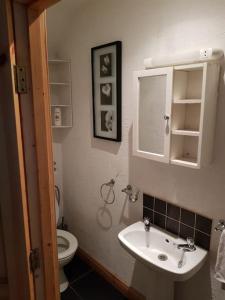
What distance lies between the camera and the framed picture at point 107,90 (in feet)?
6.02

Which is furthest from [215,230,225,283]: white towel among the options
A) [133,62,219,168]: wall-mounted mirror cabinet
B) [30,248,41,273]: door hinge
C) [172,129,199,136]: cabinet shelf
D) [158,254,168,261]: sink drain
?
[30,248,41,273]: door hinge

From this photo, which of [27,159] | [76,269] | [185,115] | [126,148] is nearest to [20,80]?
[27,159]

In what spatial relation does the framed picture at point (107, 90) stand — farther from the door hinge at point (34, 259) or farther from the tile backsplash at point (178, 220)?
the door hinge at point (34, 259)

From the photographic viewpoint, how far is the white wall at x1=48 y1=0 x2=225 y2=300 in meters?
1.38

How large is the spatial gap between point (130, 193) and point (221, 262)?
0.82 m

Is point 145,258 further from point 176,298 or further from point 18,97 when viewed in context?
point 18,97

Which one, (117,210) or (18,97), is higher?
(18,97)

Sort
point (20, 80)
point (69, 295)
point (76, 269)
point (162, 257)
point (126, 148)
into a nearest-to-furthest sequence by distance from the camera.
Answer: point (20, 80), point (162, 257), point (126, 148), point (69, 295), point (76, 269)

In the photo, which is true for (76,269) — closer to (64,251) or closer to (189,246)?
(64,251)

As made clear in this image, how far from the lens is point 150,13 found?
1.56 m

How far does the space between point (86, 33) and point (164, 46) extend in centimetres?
89

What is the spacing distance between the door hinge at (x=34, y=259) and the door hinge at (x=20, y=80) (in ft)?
1.89

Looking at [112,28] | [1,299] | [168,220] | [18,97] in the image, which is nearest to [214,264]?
[168,220]

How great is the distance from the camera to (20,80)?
0.72 m
